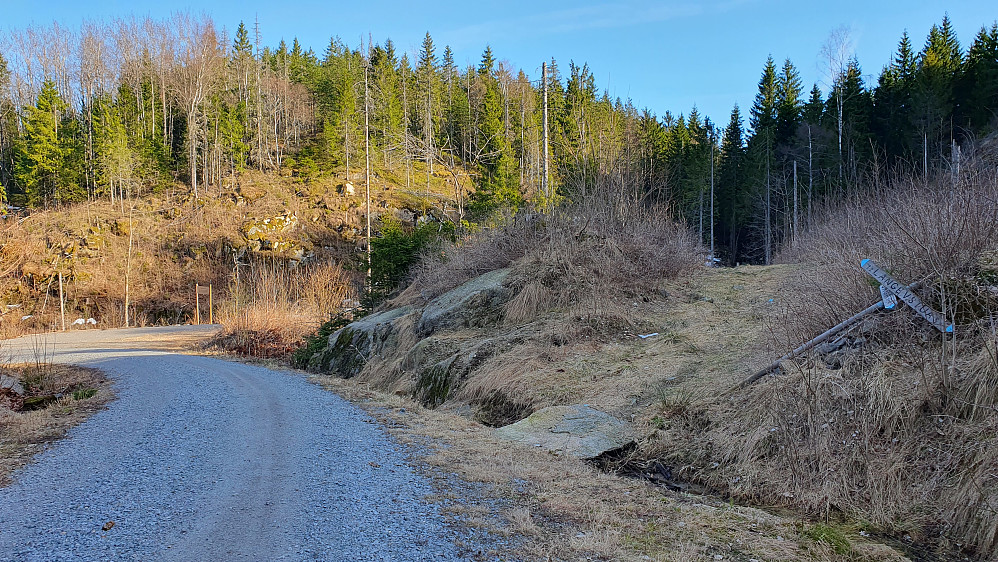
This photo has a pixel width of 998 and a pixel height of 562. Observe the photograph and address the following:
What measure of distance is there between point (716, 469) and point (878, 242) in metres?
3.72

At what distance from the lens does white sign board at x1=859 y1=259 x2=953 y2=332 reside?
5512mm

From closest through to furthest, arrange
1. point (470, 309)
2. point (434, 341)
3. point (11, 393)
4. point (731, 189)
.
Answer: point (11, 393) → point (434, 341) → point (470, 309) → point (731, 189)

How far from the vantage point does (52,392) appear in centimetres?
995

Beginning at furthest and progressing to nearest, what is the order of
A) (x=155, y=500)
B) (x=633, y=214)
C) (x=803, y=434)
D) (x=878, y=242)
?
1. (x=633, y=214)
2. (x=878, y=242)
3. (x=803, y=434)
4. (x=155, y=500)

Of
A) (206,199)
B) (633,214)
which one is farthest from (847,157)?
(206,199)

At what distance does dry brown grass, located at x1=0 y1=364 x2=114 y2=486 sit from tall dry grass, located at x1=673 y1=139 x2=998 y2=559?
6828 millimetres

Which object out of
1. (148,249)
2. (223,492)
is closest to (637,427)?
(223,492)

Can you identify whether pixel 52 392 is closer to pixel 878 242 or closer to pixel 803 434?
pixel 803 434

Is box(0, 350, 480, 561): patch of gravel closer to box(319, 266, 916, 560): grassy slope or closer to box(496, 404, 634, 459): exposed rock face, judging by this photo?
box(319, 266, 916, 560): grassy slope

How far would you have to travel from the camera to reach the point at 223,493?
4.58 metres

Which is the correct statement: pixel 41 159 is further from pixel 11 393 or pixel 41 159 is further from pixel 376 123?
pixel 11 393

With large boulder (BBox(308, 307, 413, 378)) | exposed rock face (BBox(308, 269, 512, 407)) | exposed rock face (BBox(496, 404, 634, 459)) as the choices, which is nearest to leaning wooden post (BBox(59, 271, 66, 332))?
large boulder (BBox(308, 307, 413, 378))

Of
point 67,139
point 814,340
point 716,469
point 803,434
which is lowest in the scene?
point 716,469

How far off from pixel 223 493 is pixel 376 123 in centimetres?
5384
